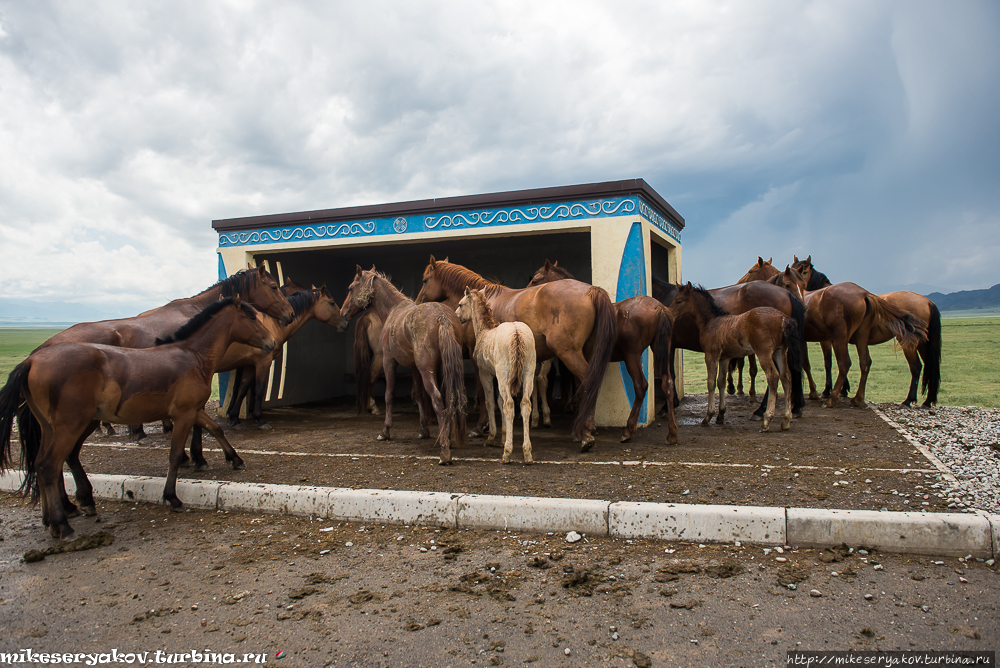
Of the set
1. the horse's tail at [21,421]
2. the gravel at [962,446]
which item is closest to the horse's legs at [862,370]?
the gravel at [962,446]

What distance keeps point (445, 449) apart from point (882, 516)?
367cm

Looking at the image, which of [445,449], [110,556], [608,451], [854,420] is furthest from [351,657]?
[854,420]

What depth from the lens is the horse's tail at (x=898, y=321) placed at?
29.5 ft

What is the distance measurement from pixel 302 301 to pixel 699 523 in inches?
290

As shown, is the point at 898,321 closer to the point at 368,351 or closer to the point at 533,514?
the point at 533,514

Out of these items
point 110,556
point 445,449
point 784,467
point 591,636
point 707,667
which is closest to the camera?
point 707,667

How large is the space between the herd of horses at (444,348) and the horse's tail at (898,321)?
0.02 meters

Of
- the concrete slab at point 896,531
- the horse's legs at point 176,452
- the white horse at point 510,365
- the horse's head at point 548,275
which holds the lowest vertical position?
the concrete slab at point 896,531

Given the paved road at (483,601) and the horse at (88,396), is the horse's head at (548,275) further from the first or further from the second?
the paved road at (483,601)

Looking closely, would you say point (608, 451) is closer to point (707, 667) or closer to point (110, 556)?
point (707, 667)

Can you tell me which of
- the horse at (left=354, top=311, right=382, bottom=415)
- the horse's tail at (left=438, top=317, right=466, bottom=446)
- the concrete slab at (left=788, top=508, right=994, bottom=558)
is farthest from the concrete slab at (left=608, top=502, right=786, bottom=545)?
the horse at (left=354, top=311, right=382, bottom=415)

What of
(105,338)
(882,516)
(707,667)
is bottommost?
(707,667)

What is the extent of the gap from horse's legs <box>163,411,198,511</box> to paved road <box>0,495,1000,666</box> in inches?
30.7

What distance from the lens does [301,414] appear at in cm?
998
